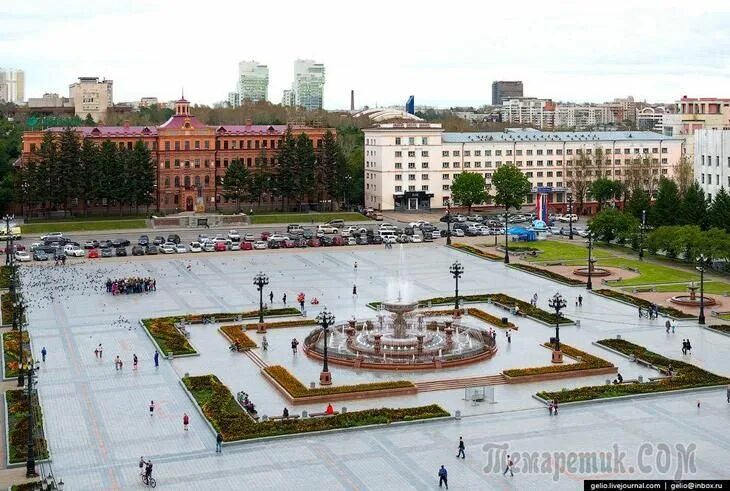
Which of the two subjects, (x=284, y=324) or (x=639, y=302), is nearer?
(x=284, y=324)

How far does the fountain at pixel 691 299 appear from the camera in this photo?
194ft

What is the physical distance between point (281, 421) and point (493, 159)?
85040 mm

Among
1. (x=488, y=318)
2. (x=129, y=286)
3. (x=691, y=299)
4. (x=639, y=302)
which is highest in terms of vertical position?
(x=129, y=286)

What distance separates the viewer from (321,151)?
112 metres

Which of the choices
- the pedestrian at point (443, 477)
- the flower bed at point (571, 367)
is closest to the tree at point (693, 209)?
the flower bed at point (571, 367)

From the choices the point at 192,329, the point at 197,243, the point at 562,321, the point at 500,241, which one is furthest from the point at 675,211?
the point at 192,329

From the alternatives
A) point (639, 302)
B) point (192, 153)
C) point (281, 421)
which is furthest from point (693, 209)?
point (192, 153)

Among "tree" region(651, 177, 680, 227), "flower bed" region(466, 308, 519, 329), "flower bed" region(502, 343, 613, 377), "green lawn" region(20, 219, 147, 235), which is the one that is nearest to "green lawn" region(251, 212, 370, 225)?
"green lawn" region(20, 219, 147, 235)

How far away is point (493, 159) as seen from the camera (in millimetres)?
118500

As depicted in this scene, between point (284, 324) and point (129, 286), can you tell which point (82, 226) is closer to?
point (129, 286)

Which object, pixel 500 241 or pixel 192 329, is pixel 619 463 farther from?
pixel 500 241

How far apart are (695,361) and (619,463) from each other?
1519 cm

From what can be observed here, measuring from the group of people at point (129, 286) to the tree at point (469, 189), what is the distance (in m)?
50.1

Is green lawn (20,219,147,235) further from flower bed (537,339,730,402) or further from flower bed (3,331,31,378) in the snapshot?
flower bed (537,339,730,402)
